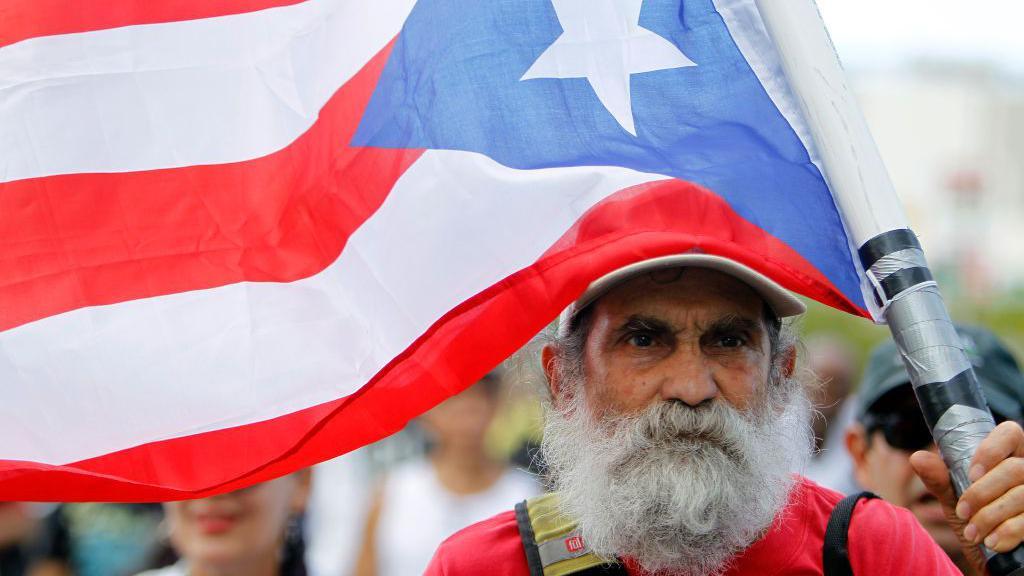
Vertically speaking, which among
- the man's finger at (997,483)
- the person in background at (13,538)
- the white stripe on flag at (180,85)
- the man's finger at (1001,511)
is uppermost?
the white stripe on flag at (180,85)

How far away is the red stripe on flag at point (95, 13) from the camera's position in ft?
8.54

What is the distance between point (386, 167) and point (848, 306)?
3.18ft

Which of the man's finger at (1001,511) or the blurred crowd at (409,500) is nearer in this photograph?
the man's finger at (1001,511)

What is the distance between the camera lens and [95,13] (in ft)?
8.61

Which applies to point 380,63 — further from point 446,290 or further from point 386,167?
point 446,290

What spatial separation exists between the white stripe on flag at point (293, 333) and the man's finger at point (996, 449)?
2.69 ft

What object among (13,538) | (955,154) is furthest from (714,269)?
(955,154)

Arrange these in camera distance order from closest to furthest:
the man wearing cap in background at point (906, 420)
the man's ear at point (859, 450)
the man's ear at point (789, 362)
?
the man's ear at point (789, 362) < the man wearing cap in background at point (906, 420) < the man's ear at point (859, 450)

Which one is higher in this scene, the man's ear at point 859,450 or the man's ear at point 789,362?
the man's ear at point 789,362

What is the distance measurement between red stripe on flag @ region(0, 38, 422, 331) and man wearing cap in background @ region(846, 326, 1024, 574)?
1.96m

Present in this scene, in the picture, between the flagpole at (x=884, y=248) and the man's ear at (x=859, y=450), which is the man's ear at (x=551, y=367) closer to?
the flagpole at (x=884, y=248)

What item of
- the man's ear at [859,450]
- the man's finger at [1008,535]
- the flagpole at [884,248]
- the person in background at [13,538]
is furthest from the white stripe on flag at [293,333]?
the person in background at [13,538]

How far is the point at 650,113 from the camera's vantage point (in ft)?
8.37

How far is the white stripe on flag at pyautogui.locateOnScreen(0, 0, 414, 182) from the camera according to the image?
2.59 meters
